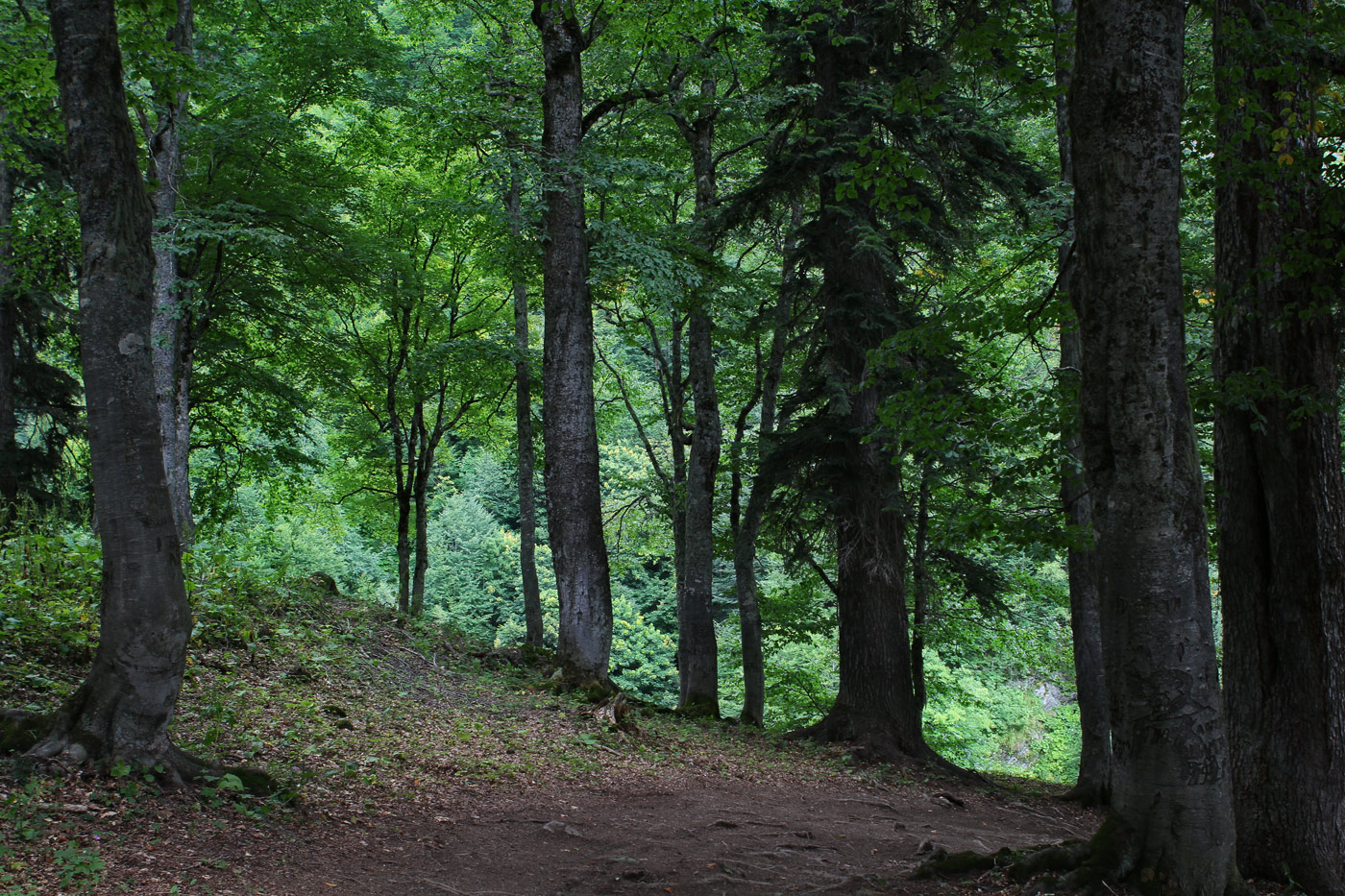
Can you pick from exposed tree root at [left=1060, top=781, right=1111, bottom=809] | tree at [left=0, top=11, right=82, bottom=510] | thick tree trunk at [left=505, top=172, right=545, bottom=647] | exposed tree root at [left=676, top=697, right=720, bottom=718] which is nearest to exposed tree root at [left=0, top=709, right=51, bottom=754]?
tree at [left=0, top=11, right=82, bottom=510]

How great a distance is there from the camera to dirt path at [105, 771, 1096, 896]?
423cm

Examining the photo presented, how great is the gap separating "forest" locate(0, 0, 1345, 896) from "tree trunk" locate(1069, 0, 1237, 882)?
18 millimetres

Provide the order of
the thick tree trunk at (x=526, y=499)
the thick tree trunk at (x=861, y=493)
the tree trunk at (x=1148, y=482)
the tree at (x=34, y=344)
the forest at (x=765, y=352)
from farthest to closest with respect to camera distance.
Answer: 1. the thick tree trunk at (x=526, y=499)
2. the thick tree trunk at (x=861, y=493)
3. the tree at (x=34, y=344)
4. the forest at (x=765, y=352)
5. the tree trunk at (x=1148, y=482)

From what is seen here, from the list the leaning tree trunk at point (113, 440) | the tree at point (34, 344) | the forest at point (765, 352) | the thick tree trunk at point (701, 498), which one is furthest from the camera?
the thick tree trunk at point (701, 498)

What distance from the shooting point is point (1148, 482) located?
3.82 metres

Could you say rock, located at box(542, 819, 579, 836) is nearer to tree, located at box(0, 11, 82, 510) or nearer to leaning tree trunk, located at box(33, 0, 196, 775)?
leaning tree trunk, located at box(33, 0, 196, 775)

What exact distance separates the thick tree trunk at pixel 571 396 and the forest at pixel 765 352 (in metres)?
0.05

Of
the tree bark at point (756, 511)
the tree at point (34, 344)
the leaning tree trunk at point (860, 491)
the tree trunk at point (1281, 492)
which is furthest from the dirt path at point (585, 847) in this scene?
the tree at point (34, 344)

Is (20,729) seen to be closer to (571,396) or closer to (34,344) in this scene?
(571,396)

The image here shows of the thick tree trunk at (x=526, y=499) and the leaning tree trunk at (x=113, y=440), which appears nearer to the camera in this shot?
the leaning tree trunk at (x=113, y=440)

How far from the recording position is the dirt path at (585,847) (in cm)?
423

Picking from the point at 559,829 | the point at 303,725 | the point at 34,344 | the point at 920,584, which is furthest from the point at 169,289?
the point at 920,584

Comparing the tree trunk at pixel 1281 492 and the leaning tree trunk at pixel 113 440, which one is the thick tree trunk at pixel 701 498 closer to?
the tree trunk at pixel 1281 492

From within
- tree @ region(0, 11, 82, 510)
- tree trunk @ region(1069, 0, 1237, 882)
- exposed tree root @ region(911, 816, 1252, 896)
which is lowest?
exposed tree root @ region(911, 816, 1252, 896)
